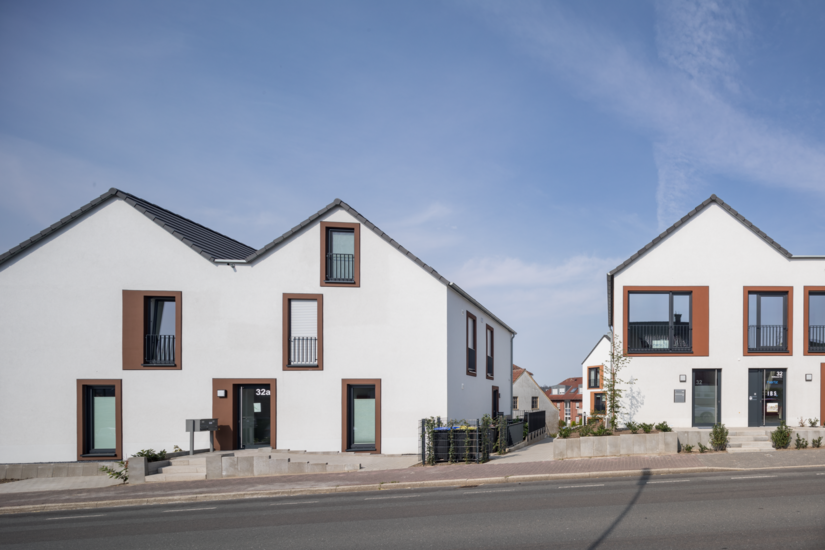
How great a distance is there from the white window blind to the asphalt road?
755 centimetres

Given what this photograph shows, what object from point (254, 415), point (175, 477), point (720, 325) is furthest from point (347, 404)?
point (720, 325)

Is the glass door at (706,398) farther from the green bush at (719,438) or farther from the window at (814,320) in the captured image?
the green bush at (719,438)

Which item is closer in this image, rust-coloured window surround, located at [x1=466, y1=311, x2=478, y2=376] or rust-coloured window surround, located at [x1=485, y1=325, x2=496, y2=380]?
rust-coloured window surround, located at [x1=466, y1=311, x2=478, y2=376]

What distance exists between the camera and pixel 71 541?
9.48 meters

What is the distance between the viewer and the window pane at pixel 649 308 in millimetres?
21578

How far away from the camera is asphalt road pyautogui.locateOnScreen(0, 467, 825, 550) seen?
807 centimetres

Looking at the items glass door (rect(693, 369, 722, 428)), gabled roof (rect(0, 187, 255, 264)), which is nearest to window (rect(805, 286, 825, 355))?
glass door (rect(693, 369, 722, 428))

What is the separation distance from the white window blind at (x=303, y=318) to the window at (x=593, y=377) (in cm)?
3068

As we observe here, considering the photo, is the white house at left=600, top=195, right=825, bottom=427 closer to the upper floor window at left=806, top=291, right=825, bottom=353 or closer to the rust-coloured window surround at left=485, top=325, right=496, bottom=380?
the upper floor window at left=806, top=291, right=825, bottom=353

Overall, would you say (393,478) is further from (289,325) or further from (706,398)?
(706,398)

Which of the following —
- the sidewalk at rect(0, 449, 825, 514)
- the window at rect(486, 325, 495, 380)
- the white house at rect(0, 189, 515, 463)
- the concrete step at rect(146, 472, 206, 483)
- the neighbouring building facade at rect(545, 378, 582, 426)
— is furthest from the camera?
the neighbouring building facade at rect(545, 378, 582, 426)

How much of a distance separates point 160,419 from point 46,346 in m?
4.22

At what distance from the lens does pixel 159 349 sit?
2003cm

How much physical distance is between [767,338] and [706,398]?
3.04 meters
